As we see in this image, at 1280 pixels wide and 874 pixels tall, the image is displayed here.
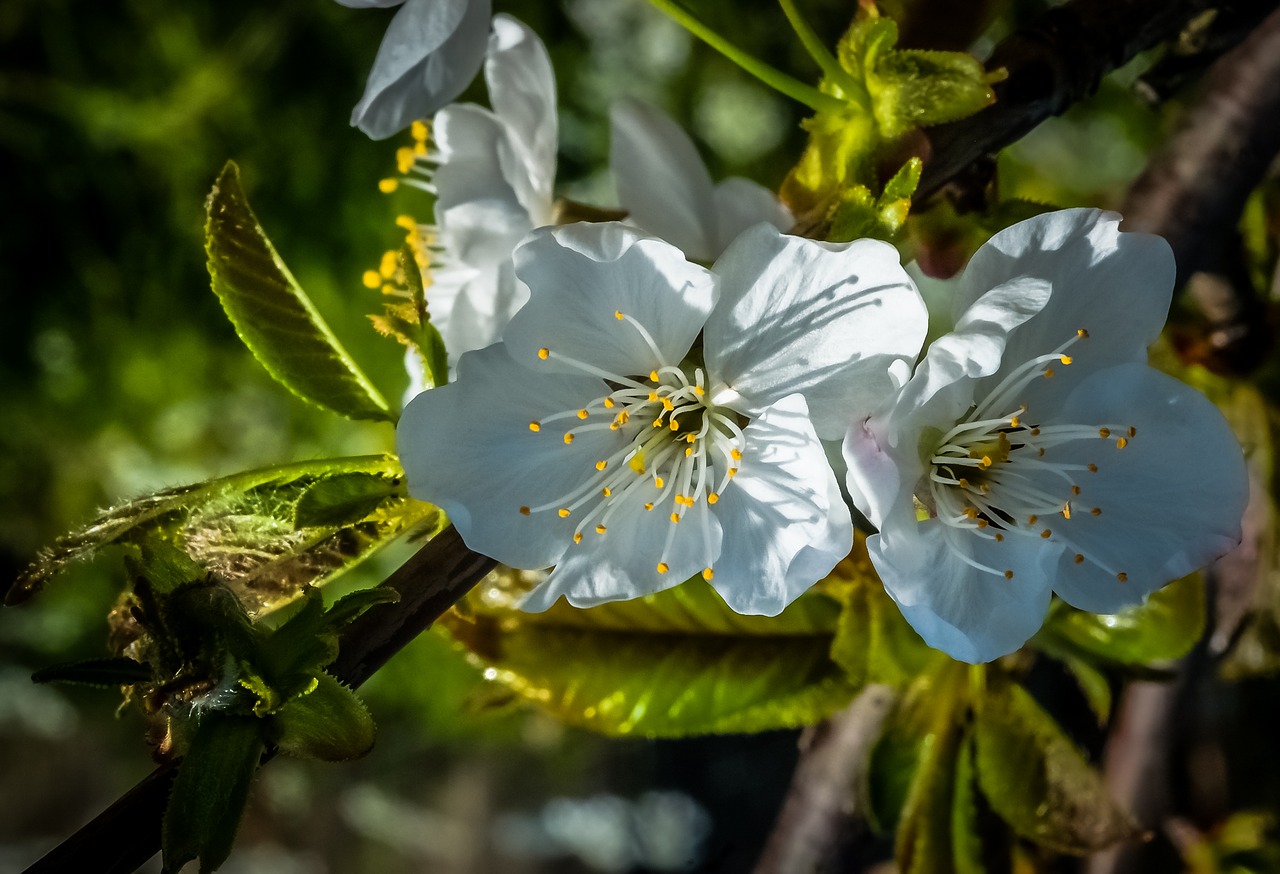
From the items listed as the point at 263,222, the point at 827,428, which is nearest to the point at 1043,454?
the point at 827,428

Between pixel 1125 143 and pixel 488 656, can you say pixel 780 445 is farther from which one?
pixel 1125 143

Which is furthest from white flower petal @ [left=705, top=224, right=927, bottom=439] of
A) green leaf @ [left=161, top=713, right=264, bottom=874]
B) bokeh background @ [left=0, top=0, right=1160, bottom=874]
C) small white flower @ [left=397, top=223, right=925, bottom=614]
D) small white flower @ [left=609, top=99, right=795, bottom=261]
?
bokeh background @ [left=0, top=0, right=1160, bottom=874]

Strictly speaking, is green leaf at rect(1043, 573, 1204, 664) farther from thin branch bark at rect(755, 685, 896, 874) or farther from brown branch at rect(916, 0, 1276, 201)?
brown branch at rect(916, 0, 1276, 201)

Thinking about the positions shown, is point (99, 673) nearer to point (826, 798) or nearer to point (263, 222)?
point (826, 798)

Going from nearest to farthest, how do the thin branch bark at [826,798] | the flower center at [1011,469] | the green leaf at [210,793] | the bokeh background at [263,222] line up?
the green leaf at [210,793], the flower center at [1011,469], the thin branch bark at [826,798], the bokeh background at [263,222]

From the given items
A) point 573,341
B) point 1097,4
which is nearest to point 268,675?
point 573,341

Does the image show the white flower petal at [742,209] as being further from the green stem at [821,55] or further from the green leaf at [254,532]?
the green leaf at [254,532]

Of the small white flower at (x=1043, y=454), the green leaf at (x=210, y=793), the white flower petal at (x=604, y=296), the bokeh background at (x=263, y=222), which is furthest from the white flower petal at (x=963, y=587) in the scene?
the bokeh background at (x=263, y=222)
